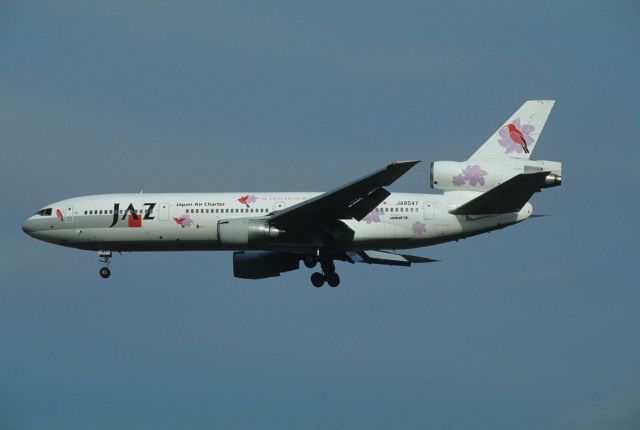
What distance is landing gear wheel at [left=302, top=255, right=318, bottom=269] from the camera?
45.2m

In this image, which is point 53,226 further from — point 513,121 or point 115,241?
point 513,121

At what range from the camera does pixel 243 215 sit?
145ft

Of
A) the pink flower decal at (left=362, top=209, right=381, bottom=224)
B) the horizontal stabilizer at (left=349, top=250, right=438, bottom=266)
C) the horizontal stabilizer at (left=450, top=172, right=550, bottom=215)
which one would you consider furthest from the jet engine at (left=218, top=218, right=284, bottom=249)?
the horizontal stabilizer at (left=450, top=172, right=550, bottom=215)

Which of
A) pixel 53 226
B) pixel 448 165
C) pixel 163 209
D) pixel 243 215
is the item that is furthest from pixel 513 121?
pixel 53 226

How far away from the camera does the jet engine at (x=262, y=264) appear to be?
47.1 m

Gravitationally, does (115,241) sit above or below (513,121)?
below

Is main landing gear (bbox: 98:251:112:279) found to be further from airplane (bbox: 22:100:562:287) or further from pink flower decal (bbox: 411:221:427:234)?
pink flower decal (bbox: 411:221:427:234)

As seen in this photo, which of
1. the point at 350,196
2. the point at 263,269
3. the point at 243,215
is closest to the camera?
the point at 350,196

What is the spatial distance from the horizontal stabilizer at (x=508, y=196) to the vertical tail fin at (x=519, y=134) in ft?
10.1

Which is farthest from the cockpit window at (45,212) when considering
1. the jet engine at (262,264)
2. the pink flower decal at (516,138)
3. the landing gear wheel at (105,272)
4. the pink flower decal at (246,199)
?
the pink flower decal at (516,138)

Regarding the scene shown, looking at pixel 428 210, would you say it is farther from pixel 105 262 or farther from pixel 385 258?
pixel 105 262

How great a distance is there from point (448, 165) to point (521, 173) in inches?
125

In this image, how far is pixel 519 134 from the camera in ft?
148

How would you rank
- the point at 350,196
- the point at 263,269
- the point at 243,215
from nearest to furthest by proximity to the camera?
the point at 350,196, the point at 243,215, the point at 263,269
